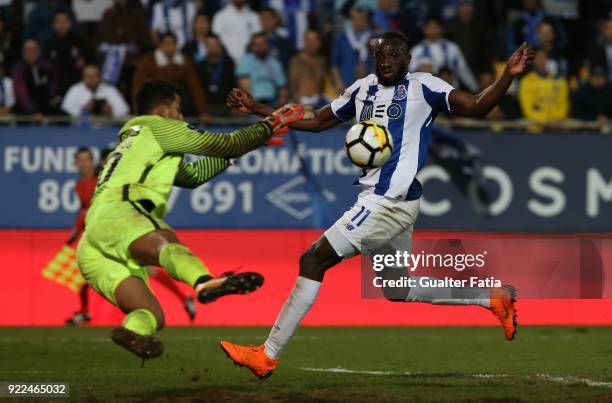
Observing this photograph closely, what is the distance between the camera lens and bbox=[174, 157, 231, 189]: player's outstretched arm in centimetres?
1005

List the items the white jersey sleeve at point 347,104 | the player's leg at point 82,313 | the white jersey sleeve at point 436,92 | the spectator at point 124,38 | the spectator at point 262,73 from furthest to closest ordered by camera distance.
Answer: the spectator at point 124,38 < the spectator at point 262,73 < the player's leg at point 82,313 < the white jersey sleeve at point 347,104 < the white jersey sleeve at point 436,92

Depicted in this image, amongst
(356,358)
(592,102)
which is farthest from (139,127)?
(592,102)

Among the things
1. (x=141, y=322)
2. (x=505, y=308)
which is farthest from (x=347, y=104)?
(x=141, y=322)

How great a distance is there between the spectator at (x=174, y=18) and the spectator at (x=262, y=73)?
1.36 m

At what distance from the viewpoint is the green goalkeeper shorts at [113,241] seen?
30.3 feet

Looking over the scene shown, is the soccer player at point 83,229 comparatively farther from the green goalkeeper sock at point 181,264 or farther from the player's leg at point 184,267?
the green goalkeeper sock at point 181,264

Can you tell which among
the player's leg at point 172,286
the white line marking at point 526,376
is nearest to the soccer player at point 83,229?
the player's leg at point 172,286

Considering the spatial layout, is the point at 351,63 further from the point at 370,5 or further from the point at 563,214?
the point at 563,214

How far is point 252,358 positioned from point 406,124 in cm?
208

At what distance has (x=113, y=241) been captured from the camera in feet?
30.4

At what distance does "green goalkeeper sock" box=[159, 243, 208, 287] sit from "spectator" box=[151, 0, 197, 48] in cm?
1090

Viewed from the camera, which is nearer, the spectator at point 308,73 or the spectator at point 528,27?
the spectator at point 308,73

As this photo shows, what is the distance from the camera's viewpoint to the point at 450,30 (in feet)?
65.3

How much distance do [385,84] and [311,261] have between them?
4.77 ft
